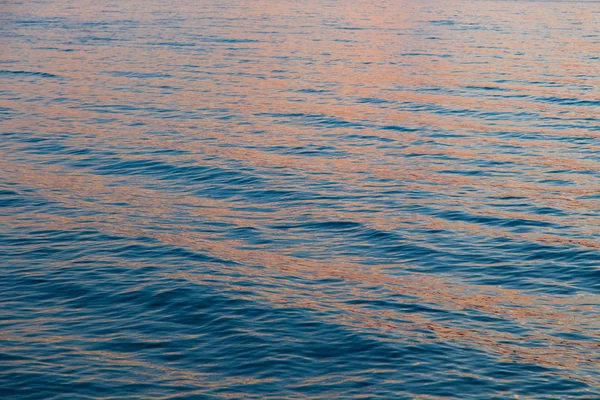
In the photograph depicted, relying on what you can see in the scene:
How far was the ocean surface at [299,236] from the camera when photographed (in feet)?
48.5

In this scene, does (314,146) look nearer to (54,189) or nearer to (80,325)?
(54,189)

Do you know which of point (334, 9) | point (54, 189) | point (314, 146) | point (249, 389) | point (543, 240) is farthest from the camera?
point (334, 9)

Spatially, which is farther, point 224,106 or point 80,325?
point 224,106

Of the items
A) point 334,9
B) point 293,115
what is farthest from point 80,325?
Answer: point 334,9

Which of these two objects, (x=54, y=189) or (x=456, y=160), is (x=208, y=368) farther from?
(x=456, y=160)

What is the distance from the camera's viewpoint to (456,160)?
31.1 metres

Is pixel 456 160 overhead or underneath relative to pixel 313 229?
overhead

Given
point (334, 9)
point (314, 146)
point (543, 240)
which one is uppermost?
point (334, 9)

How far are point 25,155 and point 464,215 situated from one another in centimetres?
1609

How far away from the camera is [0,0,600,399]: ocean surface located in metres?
14.8

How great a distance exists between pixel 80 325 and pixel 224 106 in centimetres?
2702

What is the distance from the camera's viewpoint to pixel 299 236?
2212cm

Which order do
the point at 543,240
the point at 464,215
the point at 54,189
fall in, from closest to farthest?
the point at 543,240
the point at 464,215
the point at 54,189

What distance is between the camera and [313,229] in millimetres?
22734
